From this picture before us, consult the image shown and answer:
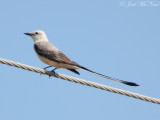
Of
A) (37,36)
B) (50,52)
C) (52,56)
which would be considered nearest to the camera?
(52,56)

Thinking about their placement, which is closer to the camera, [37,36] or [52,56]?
[52,56]

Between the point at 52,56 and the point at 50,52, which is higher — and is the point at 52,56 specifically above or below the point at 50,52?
below

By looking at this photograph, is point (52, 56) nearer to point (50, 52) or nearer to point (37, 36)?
point (50, 52)

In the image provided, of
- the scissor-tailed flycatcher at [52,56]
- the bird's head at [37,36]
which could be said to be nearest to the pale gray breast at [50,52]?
the scissor-tailed flycatcher at [52,56]

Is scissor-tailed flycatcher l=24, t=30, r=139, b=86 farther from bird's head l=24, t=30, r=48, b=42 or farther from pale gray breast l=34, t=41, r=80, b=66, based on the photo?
bird's head l=24, t=30, r=48, b=42

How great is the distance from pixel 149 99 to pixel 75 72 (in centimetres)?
275

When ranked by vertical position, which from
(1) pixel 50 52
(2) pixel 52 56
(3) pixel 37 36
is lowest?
(2) pixel 52 56

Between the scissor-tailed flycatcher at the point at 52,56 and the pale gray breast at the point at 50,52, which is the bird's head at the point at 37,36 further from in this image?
the pale gray breast at the point at 50,52

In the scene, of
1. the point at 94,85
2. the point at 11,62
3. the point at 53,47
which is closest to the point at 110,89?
the point at 94,85

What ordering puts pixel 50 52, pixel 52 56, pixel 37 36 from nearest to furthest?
pixel 52 56, pixel 50 52, pixel 37 36

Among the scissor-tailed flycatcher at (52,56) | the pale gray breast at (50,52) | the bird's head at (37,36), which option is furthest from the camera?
the bird's head at (37,36)

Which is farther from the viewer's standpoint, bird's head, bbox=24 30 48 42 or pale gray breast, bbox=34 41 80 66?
bird's head, bbox=24 30 48 42

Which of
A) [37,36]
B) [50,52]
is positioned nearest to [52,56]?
[50,52]

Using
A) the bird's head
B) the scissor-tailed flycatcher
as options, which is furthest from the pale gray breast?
the bird's head
